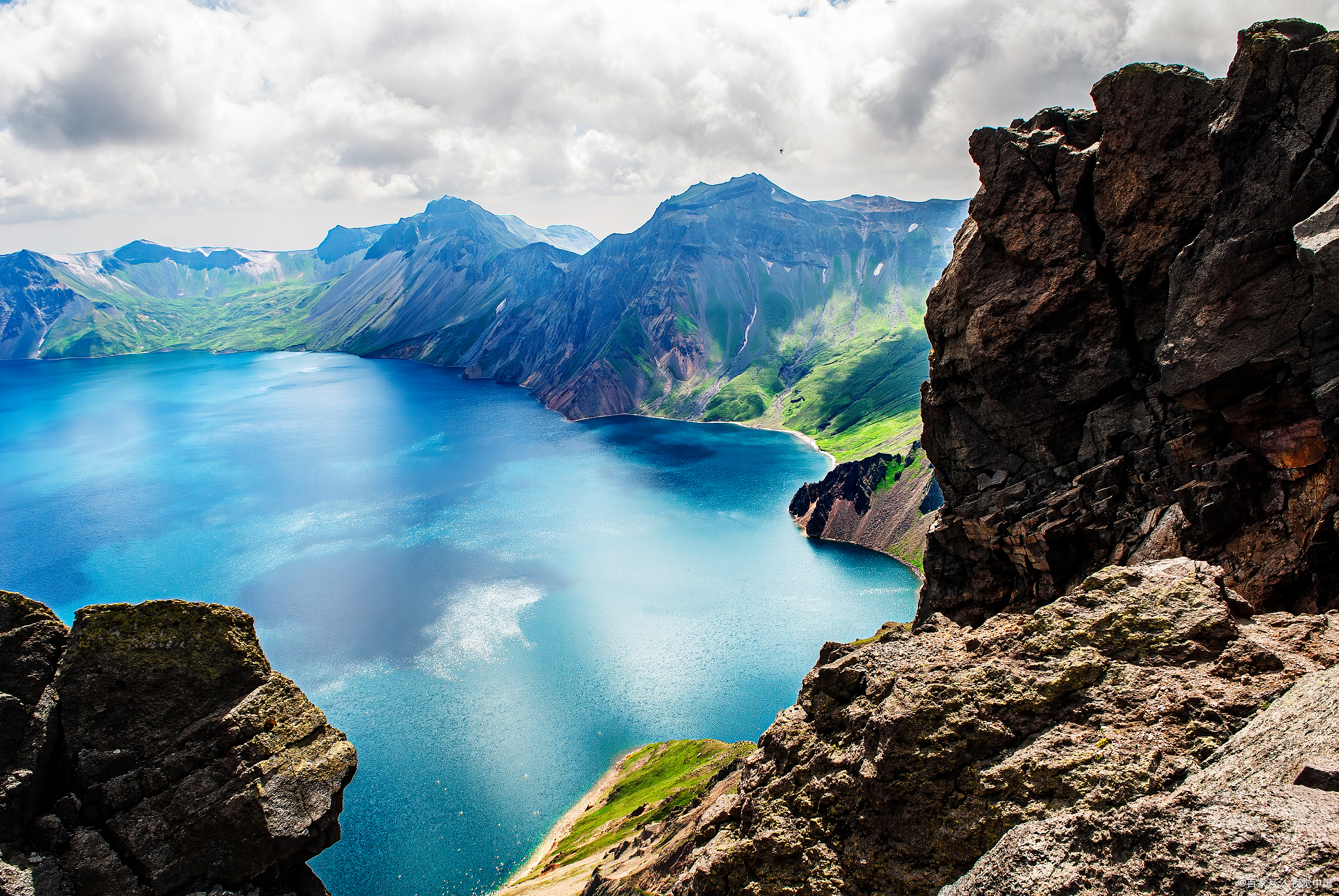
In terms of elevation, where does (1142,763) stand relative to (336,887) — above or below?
above

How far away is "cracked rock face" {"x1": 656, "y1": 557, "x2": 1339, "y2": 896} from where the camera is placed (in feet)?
45.3

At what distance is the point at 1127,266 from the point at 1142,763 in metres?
25.4

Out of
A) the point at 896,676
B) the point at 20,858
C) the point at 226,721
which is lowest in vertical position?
the point at 20,858

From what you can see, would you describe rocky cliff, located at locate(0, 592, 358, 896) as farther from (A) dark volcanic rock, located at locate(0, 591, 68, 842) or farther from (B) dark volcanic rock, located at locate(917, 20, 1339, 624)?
(B) dark volcanic rock, located at locate(917, 20, 1339, 624)

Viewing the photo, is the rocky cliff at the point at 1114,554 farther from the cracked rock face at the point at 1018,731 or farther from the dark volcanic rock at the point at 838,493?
the dark volcanic rock at the point at 838,493

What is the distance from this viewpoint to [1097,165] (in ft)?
103

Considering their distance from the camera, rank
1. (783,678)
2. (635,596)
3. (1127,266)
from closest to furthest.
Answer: (1127,266)
(783,678)
(635,596)

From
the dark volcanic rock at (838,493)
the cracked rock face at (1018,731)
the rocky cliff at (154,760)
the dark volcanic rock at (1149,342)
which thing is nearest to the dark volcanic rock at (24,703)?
the rocky cliff at (154,760)

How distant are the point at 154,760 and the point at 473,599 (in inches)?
3447

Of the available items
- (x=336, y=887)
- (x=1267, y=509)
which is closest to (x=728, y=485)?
(x=336, y=887)

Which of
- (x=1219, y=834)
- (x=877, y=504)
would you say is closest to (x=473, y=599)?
(x=877, y=504)

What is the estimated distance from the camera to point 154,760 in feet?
73.3

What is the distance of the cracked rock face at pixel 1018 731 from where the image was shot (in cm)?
1381

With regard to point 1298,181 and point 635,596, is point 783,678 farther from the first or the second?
point 1298,181
